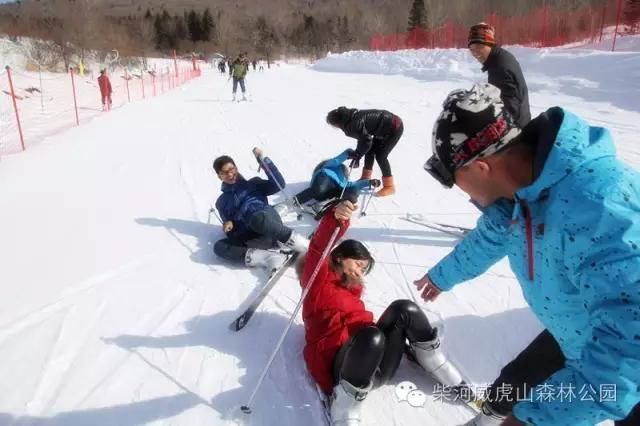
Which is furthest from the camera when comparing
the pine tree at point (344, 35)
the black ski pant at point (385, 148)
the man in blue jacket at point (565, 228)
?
the pine tree at point (344, 35)

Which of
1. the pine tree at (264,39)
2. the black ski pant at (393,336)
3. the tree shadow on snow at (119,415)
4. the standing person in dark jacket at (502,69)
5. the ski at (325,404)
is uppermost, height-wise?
the pine tree at (264,39)

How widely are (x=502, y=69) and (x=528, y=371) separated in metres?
2.16

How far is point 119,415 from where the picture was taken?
226 cm

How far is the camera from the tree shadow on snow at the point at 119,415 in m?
2.21

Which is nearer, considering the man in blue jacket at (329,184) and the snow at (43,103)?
the man in blue jacket at (329,184)

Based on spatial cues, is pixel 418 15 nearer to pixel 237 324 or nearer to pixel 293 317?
pixel 237 324

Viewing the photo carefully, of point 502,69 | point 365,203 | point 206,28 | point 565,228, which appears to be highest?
point 206,28

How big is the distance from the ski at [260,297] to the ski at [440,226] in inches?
56.9

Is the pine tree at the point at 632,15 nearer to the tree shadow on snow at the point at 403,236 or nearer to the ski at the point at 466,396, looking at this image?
the tree shadow on snow at the point at 403,236

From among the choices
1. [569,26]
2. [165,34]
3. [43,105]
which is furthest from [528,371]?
[165,34]

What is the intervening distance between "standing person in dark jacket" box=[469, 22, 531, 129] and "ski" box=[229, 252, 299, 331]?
203 centimetres

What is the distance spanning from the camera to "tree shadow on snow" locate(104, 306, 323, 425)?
2270mm

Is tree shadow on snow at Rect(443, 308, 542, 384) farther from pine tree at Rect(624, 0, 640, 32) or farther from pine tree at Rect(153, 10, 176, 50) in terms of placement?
pine tree at Rect(153, 10, 176, 50)

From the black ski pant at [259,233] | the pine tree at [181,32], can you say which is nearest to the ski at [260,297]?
the black ski pant at [259,233]
